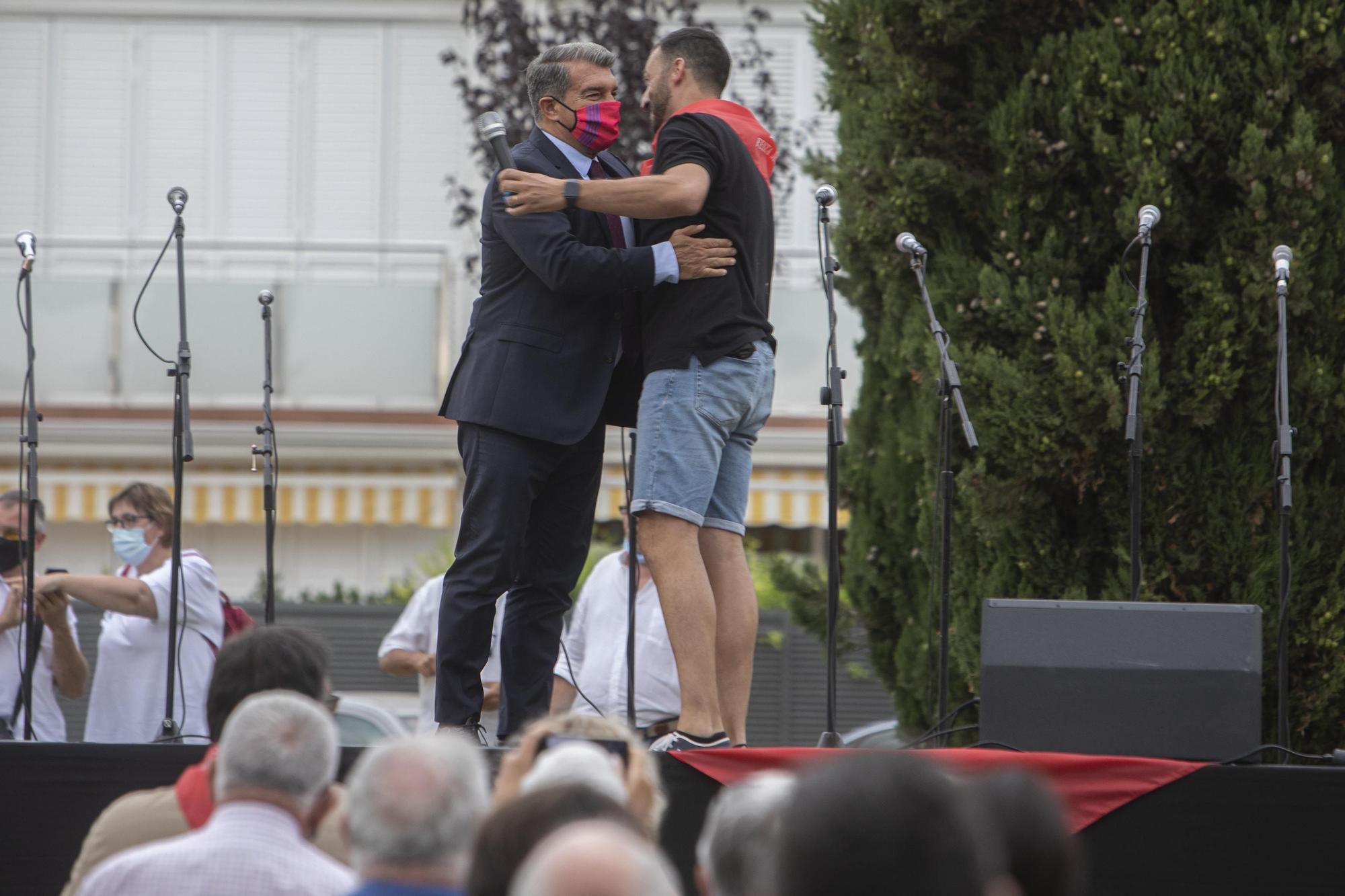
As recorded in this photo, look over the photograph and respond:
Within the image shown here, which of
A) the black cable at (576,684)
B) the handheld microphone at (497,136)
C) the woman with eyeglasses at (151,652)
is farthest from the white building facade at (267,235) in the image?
the handheld microphone at (497,136)

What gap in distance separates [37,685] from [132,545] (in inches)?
23.5

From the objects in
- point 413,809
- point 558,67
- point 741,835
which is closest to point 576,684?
point 558,67

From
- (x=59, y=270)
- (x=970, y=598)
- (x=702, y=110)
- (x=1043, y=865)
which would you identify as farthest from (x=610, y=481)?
(x=1043, y=865)

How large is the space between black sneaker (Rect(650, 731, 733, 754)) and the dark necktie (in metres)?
1.13

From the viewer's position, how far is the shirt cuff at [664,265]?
15.0 ft

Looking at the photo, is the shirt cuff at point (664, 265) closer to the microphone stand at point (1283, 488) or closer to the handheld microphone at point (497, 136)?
the handheld microphone at point (497, 136)

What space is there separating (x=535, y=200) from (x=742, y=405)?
805 mm

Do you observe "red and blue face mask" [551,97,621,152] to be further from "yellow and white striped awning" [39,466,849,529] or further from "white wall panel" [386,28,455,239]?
"white wall panel" [386,28,455,239]

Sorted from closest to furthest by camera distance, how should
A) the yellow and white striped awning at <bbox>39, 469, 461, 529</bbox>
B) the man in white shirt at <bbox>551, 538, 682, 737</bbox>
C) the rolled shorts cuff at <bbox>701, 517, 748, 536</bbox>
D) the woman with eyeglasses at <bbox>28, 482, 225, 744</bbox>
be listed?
the rolled shorts cuff at <bbox>701, 517, 748, 536</bbox>
the woman with eyeglasses at <bbox>28, 482, 225, 744</bbox>
the man in white shirt at <bbox>551, 538, 682, 737</bbox>
the yellow and white striped awning at <bbox>39, 469, 461, 529</bbox>

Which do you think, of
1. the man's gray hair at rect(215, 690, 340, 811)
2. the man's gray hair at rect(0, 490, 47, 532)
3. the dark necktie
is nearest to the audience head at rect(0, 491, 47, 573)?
the man's gray hair at rect(0, 490, 47, 532)

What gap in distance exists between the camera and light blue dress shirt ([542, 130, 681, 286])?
A: 15.0 ft

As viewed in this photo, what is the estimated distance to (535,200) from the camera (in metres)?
4.54

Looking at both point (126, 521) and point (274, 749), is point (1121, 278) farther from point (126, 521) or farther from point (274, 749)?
point (274, 749)

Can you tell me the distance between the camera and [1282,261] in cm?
526
